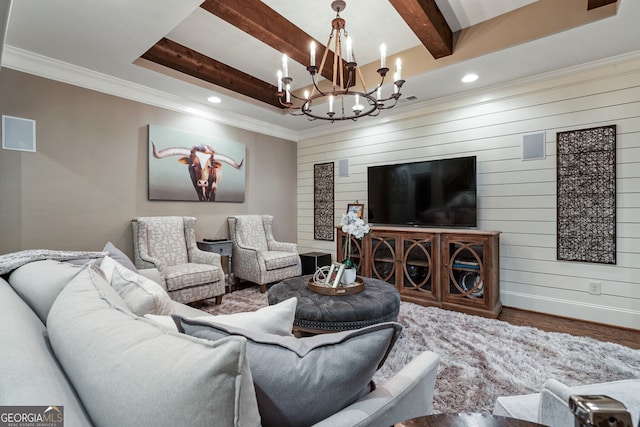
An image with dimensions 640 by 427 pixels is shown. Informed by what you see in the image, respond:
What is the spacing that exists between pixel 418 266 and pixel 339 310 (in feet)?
6.06

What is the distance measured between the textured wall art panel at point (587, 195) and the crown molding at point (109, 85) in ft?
13.0

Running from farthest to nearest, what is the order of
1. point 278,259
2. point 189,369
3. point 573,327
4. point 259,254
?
1. point 278,259
2. point 259,254
3. point 573,327
4. point 189,369

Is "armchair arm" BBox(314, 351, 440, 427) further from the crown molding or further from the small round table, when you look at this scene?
the crown molding

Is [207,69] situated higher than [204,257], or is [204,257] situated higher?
[207,69]

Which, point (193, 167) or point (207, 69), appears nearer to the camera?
point (207, 69)

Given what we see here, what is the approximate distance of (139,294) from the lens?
43.3 inches

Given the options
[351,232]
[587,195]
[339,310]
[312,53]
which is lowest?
[339,310]

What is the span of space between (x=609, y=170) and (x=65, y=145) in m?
5.21

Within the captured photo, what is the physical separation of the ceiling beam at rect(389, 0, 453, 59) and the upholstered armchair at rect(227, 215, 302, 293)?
2935mm

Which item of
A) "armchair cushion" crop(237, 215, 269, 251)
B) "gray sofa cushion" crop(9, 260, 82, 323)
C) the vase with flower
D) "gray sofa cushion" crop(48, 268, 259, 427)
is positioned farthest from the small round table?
"armchair cushion" crop(237, 215, 269, 251)

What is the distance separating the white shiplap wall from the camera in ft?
8.82

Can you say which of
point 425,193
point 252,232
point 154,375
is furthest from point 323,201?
point 154,375

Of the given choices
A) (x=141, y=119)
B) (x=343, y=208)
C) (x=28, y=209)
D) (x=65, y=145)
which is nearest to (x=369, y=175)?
(x=343, y=208)
